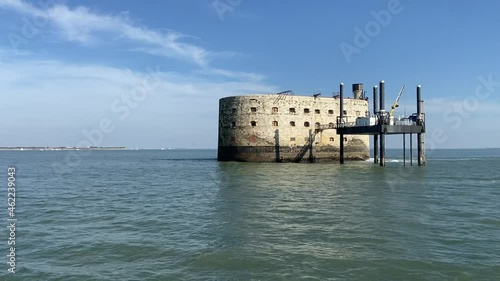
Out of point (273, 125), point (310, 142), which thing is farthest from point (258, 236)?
point (310, 142)

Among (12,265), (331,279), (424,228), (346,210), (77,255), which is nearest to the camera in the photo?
(331,279)

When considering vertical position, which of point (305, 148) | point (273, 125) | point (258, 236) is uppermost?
point (273, 125)

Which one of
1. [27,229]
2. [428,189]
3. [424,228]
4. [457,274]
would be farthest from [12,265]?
[428,189]

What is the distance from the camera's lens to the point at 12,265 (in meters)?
10.2

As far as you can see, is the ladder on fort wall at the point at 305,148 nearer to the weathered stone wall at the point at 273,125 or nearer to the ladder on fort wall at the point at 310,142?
the ladder on fort wall at the point at 310,142

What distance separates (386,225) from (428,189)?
12.6m

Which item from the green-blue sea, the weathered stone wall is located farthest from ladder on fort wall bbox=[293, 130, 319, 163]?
the green-blue sea

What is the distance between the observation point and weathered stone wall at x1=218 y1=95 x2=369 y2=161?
169 feet

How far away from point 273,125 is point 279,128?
Result: 33.4 inches

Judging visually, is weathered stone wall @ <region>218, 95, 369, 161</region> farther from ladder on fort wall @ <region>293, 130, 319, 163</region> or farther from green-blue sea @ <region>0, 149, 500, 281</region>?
green-blue sea @ <region>0, 149, 500, 281</region>

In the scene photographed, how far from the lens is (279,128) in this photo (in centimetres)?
5191

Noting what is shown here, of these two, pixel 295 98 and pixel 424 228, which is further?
pixel 295 98

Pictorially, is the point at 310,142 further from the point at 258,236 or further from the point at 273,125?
the point at 258,236

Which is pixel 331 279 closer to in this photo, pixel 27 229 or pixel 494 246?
pixel 494 246
